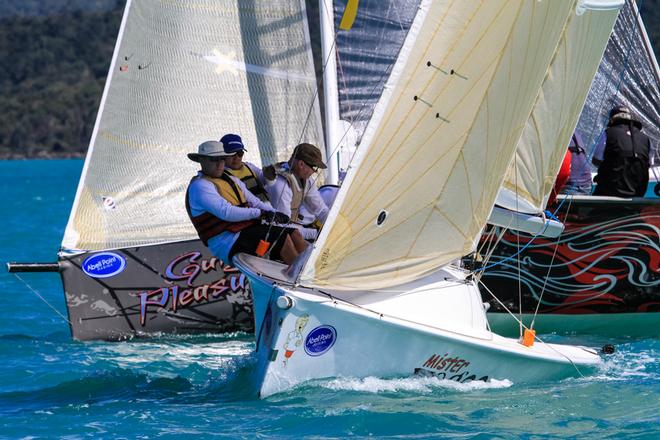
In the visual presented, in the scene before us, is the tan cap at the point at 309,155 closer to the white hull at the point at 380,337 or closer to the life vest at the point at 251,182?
the life vest at the point at 251,182

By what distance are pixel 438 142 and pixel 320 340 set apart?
49.1 inches

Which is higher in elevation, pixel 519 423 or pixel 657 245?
pixel 657 245

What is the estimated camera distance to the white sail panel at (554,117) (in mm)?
7508

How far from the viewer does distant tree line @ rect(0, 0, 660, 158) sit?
291ft

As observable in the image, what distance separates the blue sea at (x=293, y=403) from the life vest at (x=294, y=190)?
1044 millimetres

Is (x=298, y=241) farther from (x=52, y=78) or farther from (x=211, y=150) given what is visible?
(x=52, y=78)

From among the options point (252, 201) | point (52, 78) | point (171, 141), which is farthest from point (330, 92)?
point (52, 78)

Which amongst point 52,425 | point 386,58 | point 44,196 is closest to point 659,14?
point 44,196

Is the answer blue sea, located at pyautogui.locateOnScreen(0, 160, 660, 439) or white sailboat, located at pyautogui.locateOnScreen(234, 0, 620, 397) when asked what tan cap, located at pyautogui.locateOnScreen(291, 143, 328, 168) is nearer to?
white sailboat, located at pyautogui.locateOnScreen(234, 0, 620, 397)

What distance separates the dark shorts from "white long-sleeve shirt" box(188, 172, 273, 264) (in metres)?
0.04

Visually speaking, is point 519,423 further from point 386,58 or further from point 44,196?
point 44,196

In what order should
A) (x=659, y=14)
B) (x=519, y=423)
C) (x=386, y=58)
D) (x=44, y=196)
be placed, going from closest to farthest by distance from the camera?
(x=519, y=423)
(x=386, y=58)
(x=44, y=196)
(x=659, y=14)

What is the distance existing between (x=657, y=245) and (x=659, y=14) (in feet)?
200

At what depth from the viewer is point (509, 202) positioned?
25.1 ft
